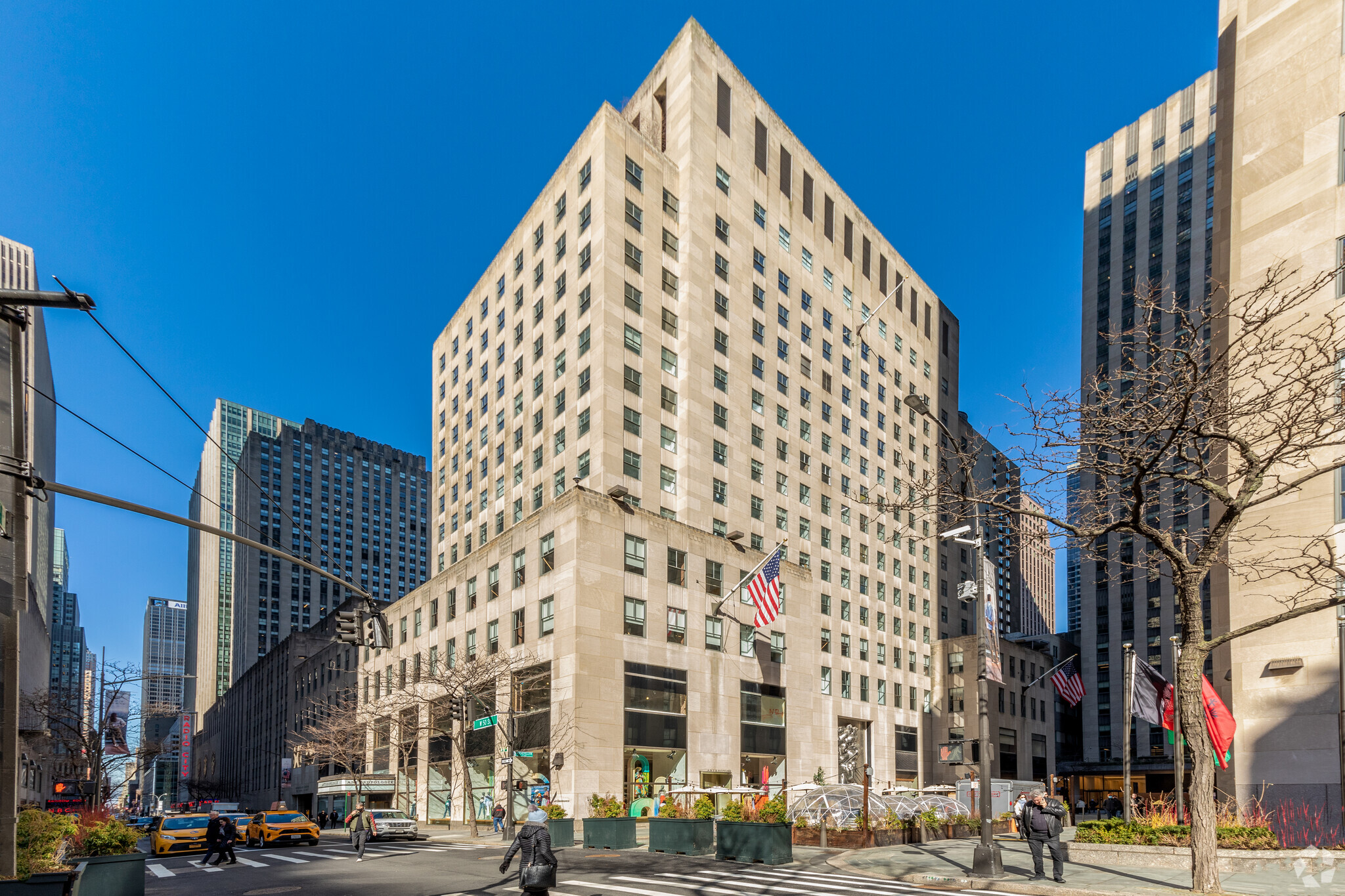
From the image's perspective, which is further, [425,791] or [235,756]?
[235,756]

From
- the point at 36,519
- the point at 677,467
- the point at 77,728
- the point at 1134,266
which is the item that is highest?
the point at 1134,266

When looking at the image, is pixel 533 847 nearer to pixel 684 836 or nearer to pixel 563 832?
pixel 684 836

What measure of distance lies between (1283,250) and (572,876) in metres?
30.8

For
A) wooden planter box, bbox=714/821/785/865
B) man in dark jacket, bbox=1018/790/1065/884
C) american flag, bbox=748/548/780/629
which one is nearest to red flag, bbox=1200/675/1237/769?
man in dark jacket, bbox=1018/790/1065/884

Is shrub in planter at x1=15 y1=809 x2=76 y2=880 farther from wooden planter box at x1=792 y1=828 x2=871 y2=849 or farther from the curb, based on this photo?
wooden planter box at x1=792 y1=828 x2=871 y2=849

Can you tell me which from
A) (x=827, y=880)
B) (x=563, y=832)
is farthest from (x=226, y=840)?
(x=827, y=880)

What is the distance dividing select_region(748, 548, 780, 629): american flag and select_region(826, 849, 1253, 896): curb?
22.7 metres

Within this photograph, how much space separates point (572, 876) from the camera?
21.1 m

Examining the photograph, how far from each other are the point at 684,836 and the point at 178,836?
908 inches

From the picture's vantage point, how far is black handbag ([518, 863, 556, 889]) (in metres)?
13.3

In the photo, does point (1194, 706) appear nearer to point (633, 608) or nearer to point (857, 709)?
point (633, 608)

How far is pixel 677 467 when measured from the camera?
5769 cm

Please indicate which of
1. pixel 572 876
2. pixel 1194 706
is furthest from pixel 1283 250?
pixel 572 876

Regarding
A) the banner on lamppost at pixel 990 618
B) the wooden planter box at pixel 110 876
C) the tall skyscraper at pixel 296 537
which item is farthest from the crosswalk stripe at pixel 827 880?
the tall skyscraper at pixel 296 537
